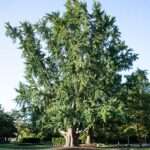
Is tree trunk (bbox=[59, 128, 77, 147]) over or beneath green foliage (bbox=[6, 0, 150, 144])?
beneath

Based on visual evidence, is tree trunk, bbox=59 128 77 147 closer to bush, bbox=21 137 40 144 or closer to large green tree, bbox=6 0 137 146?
large green tree, bbox=6 0 137 146

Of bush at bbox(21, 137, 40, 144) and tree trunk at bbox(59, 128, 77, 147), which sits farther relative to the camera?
bush at bbox(21, 137, 40, 144)

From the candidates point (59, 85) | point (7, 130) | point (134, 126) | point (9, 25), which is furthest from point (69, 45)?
point (7, 130)

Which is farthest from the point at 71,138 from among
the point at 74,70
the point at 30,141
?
the point at 30,141

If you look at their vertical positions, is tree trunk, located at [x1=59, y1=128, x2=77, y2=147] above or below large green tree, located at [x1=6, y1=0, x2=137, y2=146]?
below

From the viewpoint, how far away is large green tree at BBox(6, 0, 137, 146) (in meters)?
52.5

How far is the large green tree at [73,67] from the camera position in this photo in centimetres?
5253

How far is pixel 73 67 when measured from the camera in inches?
2122

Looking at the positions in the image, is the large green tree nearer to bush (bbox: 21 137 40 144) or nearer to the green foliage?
the green foliage

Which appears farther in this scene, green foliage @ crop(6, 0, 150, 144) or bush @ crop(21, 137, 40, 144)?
bush @ crop(21, 137, 40, 144)

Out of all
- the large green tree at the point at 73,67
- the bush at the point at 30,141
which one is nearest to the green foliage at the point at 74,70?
the large green tree at the point at 73,67

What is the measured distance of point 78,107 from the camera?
52.6 m

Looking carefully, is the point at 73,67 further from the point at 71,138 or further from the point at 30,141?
the point at 30,141

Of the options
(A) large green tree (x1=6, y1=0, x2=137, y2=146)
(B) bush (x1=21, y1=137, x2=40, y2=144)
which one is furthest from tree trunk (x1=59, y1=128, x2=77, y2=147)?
(B) bush (x1=21, y1=137, x2=40, y2=144)
